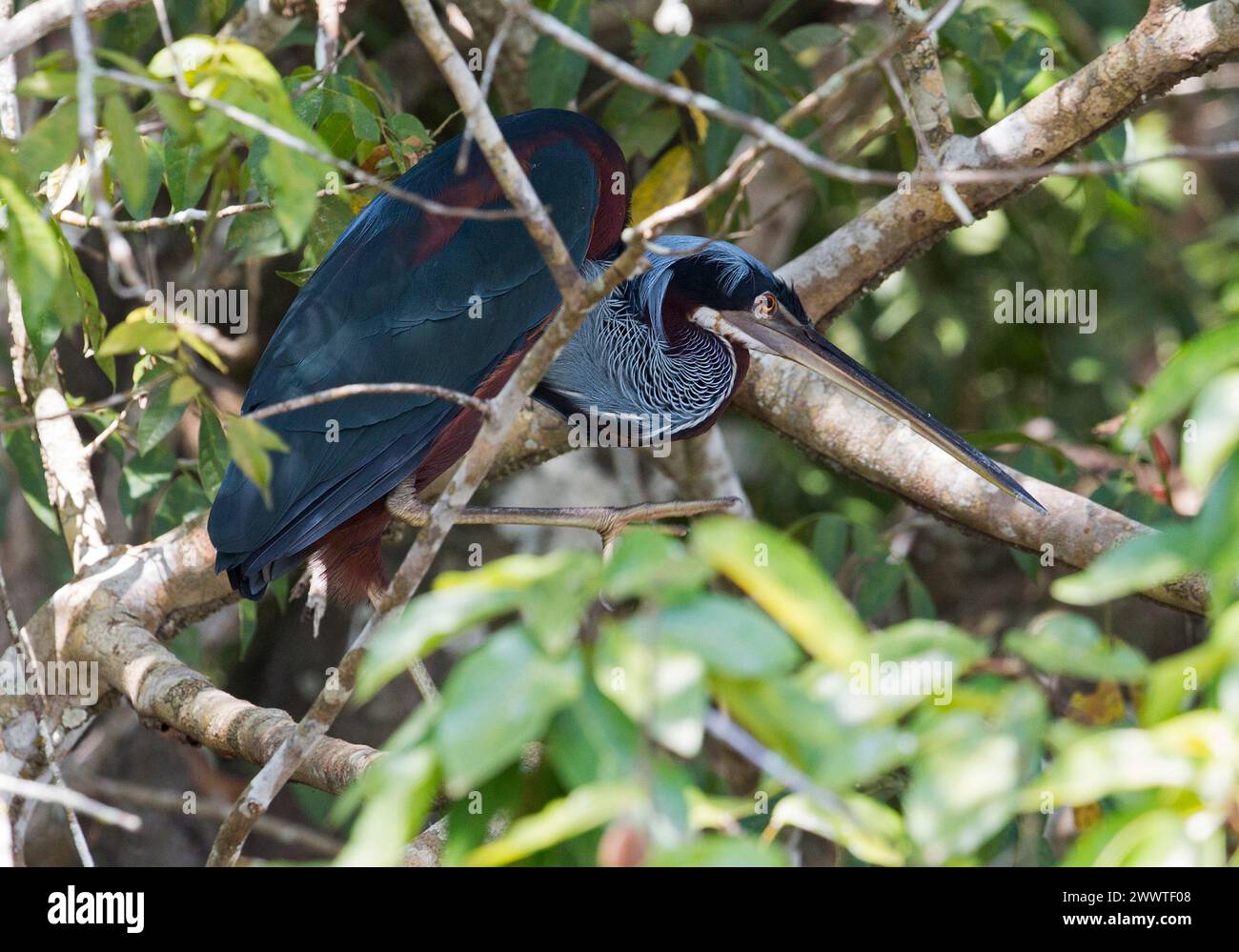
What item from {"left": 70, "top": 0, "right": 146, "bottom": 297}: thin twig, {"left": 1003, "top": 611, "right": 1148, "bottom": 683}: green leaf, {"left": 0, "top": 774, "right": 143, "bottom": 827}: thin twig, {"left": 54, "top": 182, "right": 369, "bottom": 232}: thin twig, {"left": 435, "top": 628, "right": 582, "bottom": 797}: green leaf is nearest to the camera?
{"left": 435, "top": 628, "right": 582, "bottom": 797}: green leaf

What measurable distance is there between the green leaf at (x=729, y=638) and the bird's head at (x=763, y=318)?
198 cm

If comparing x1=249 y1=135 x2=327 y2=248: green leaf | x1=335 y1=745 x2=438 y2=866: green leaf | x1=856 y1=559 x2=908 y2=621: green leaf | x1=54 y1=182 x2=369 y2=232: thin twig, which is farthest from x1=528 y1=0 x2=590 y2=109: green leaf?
x1=335 y1=745 x2=438 y2=866: green leaf

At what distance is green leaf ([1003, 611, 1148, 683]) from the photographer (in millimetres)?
1008

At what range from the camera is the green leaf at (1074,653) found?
1008 mm

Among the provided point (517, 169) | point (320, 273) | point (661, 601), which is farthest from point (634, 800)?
point (320, 273)

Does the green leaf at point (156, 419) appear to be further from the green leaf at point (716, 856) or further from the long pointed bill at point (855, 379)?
the green leaf at point (716, 856)

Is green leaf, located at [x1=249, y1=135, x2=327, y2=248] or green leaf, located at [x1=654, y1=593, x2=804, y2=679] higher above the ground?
green leaf, located at [x1=249, y1=135, x2=327, y2=248]

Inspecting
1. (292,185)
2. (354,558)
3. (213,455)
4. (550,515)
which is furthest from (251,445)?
(354,558)

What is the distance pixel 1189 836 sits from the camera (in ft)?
3.27

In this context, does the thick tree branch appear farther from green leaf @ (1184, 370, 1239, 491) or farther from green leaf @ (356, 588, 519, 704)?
green leaf @ (356, 588, 519, 704)

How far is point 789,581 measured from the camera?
974 mm

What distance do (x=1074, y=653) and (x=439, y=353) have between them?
215 cm

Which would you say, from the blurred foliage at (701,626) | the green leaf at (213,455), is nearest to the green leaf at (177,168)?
the blurred foliage at (701,626)

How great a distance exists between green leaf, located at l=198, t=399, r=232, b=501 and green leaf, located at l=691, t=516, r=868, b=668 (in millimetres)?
2065
